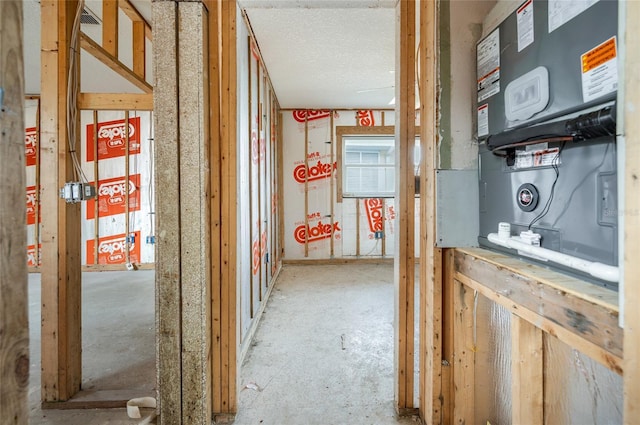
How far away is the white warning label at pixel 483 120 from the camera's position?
1249mm

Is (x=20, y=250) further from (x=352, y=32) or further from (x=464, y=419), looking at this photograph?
(x=352, y=32)

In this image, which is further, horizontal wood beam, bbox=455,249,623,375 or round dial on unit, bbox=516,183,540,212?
round dial on unit, bbox=516,183,540,212

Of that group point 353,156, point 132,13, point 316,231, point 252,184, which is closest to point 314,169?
point 316,231

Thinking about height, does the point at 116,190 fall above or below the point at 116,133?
below

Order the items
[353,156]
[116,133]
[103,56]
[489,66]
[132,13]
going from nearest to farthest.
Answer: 1. [489,66]
2. [103,56]
3. [132,13]
4. [116,133]
5. [353,156]

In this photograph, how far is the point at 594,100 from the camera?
760 millimetres

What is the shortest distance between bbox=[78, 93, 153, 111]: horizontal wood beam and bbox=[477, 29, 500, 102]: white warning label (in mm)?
1826

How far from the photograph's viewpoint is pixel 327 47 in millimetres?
2977

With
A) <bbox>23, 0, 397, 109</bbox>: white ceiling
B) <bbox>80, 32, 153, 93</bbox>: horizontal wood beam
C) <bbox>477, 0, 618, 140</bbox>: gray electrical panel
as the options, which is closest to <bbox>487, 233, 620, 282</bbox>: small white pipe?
<bbox>477, 0, 618, 140</bbox>: gray electrical panel

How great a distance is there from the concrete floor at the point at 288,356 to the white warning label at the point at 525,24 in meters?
1.84

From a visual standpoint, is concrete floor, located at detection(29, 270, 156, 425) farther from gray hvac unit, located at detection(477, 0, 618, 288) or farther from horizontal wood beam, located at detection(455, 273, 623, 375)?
gray hvac unit, located at detection(477, 0, 618, 288)

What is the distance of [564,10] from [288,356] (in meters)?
2.39

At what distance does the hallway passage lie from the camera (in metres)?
1.67

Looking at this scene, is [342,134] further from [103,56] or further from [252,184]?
[103,56]
